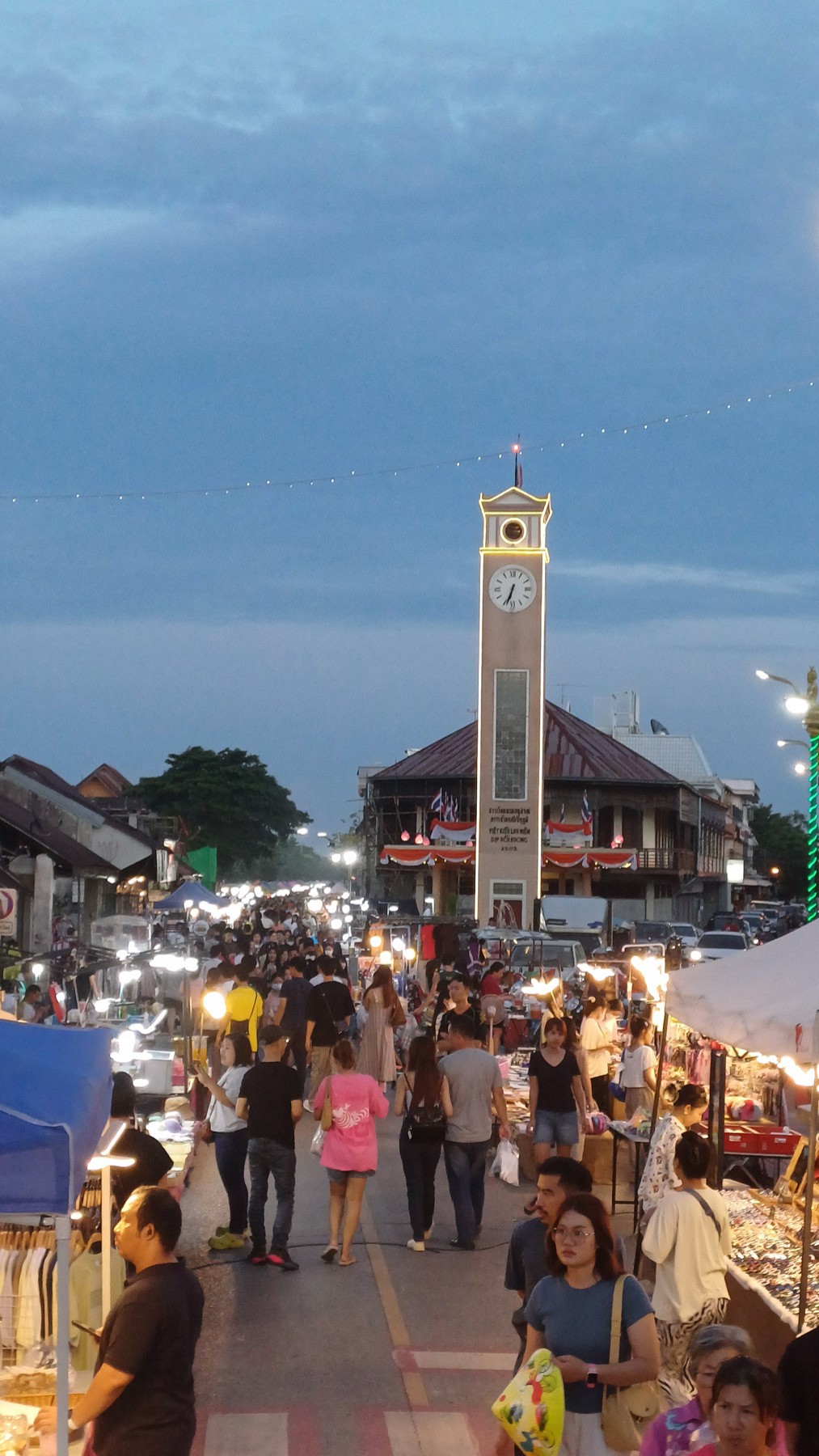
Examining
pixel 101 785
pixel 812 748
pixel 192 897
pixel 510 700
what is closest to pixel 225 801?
pixel 101 785

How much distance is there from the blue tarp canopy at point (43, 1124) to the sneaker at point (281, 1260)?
579cm

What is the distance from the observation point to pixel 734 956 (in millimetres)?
9430

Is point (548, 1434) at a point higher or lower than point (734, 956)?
lower

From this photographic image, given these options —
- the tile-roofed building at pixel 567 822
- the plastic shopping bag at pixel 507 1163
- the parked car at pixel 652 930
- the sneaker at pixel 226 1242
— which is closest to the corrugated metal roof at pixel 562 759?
the tile-roofed building at pixel 567 822

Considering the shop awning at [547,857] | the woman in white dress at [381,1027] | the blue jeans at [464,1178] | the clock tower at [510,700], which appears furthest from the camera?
the shop awning at [547,857]

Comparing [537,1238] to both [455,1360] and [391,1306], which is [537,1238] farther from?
[391,1306]

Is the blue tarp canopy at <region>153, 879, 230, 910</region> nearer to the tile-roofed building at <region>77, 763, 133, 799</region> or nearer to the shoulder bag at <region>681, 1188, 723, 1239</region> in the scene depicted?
the shoulder bag at <region>681, 1188, 723, 1239</region>

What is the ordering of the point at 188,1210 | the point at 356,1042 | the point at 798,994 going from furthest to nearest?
the point at 356,1042 < the point at 188,1210 < the point at 798,994

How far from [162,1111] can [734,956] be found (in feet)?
20.5

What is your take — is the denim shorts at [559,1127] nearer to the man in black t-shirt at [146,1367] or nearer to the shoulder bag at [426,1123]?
the shoulder bag at [426,1123]

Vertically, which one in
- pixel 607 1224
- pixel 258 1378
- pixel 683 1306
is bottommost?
pixel 258 1378

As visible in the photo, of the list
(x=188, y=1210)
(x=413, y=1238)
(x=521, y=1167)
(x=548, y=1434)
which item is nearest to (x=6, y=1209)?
(x=548, y=1434)

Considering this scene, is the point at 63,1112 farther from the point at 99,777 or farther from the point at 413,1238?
the point at 99,777

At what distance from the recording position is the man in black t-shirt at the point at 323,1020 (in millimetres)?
18844
